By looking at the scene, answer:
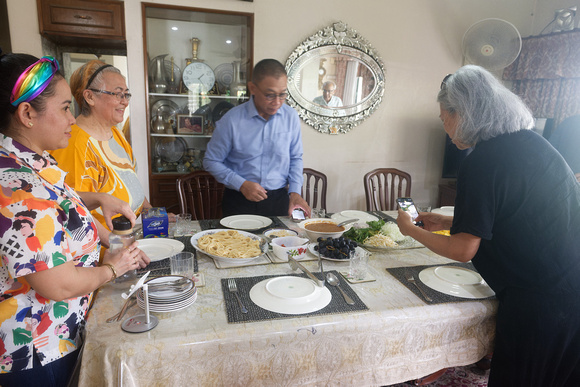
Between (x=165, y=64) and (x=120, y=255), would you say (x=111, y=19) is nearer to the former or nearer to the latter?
(x=165, y=64)

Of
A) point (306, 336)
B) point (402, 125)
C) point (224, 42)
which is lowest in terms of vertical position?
point (306, 336)

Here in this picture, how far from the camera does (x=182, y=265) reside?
129 cm

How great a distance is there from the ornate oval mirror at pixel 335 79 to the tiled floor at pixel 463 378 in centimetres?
242

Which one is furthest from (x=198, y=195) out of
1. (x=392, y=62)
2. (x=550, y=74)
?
(x=550, y=74)

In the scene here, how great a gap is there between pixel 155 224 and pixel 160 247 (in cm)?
14

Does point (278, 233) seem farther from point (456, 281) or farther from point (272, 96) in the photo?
point (272, 96)

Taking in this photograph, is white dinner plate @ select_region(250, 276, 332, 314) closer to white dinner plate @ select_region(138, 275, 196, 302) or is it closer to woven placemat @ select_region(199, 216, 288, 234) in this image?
white dinner plate @ select_region(138, 275, 196, 302)

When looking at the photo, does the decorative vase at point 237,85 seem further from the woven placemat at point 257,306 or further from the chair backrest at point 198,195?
the woven placemat at point 257,306

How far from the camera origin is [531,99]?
368 cm

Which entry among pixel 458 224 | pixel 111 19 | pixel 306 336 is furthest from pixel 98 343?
pixel 111 19

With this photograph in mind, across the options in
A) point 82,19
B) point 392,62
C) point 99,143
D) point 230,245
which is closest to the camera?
point 230,245

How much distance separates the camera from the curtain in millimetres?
3217

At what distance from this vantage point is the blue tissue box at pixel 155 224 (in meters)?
1.68

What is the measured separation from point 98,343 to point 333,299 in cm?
70
